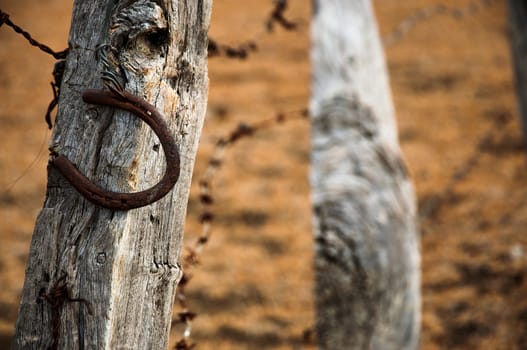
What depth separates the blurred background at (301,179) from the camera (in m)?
3.60

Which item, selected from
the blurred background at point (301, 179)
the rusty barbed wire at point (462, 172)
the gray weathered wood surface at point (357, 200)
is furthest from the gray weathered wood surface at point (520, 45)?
the rusty barbed wire at point (462, 172)

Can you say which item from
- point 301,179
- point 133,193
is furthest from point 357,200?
point 301,179

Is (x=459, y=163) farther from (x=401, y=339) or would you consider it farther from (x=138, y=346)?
(x=138, y=346)

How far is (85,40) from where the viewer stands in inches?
37.8

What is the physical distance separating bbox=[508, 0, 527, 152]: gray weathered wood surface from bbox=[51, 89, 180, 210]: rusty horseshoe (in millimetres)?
2245

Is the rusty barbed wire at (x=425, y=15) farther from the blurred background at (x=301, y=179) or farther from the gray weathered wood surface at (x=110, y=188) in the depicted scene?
the gray weathered wood surface at (x=110, y=188)

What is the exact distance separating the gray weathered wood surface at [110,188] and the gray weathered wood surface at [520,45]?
83.6 inches

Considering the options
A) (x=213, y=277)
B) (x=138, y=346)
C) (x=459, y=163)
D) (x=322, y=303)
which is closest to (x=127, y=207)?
(x=138, y=346)

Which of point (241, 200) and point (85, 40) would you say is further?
point (241, 200)

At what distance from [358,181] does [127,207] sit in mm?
1238

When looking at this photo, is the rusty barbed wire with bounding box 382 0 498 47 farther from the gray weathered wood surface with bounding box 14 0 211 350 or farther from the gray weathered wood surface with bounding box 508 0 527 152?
the gray weathered wood surface with bounding box 14 0 211 350

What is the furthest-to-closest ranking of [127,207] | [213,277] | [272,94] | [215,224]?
[272,94], [215,224], [213,277], [127,207]

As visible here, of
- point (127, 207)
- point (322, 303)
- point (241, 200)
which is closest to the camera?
point (127, 207)

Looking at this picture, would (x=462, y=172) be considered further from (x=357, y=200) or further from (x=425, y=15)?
(x=357, y=200)
